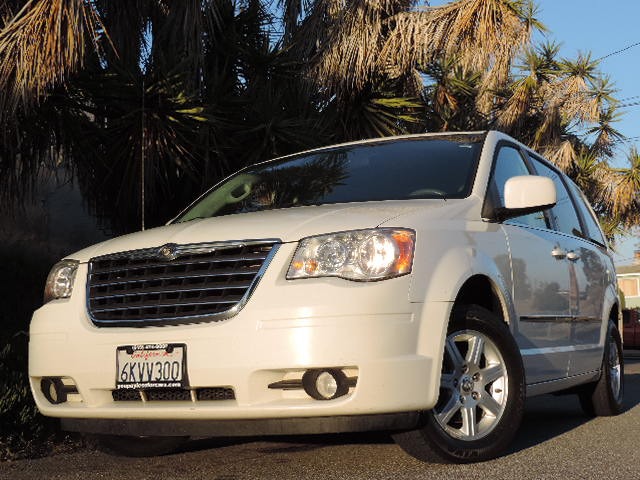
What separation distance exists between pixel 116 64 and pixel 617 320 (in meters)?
5.48

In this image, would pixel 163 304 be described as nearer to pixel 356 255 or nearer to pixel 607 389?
pixel 356 255

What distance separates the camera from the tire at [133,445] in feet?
15.7

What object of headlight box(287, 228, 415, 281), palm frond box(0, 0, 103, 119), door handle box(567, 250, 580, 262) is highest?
palm frond box(0, 0, 103, 119)

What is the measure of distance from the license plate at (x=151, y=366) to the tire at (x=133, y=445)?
0.84 meters

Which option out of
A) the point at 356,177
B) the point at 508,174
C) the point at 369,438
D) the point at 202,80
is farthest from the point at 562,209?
the point at 202,80

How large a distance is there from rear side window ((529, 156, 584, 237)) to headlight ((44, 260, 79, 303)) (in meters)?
3.00

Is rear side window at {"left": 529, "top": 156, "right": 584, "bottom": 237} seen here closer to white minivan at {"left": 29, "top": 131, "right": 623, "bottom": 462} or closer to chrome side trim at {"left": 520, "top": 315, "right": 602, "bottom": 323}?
chrome side trim at {"left": 520, "top": 315, "right": 602, "bottom": 323}

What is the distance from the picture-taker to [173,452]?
507cm

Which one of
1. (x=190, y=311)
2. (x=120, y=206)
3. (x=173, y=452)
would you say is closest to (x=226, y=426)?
(x=190, y=311)

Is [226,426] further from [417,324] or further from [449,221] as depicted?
[449,221]

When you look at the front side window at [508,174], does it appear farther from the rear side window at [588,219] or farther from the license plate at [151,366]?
the license plate at [151,366]

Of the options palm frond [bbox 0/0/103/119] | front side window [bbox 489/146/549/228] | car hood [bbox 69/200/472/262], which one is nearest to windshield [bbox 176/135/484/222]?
front side window [bbox 489/146/549/228]

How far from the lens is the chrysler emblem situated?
163 inches

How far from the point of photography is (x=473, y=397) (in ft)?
14.1
